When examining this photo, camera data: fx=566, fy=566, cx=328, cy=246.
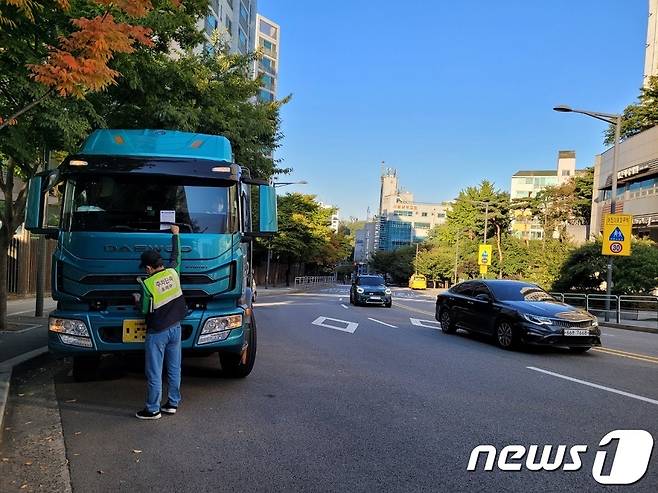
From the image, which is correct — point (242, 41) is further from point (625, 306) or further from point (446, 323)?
point (446, 323)

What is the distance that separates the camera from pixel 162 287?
5.68 metres

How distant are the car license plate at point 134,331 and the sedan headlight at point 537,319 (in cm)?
772

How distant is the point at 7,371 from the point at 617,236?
20418 millimetres

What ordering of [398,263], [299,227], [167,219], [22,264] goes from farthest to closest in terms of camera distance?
[398,263] < [299,227] < [22,264] < [167,219]

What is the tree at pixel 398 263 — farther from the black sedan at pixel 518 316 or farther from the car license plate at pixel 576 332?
the car license plate at pixel 576 332

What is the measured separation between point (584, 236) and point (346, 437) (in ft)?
184

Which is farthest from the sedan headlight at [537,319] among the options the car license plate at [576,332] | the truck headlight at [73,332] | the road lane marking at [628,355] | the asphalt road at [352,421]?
the truck headlight at [73,332]

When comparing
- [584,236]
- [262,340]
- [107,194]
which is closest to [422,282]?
[584,236]

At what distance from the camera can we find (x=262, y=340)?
39.7 ft

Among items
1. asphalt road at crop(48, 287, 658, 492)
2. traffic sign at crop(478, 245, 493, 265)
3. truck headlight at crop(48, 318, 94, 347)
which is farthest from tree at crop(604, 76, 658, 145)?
truck headlight at crop(48, 318, 94, 347)

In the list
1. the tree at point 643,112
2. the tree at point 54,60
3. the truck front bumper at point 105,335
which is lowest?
the truck front bumper at point 105,335

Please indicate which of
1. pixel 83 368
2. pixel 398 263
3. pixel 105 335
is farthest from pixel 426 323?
pixel 398 263

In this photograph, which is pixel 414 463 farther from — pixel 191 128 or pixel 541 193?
pixel 541 193

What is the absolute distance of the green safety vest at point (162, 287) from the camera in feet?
18.5
